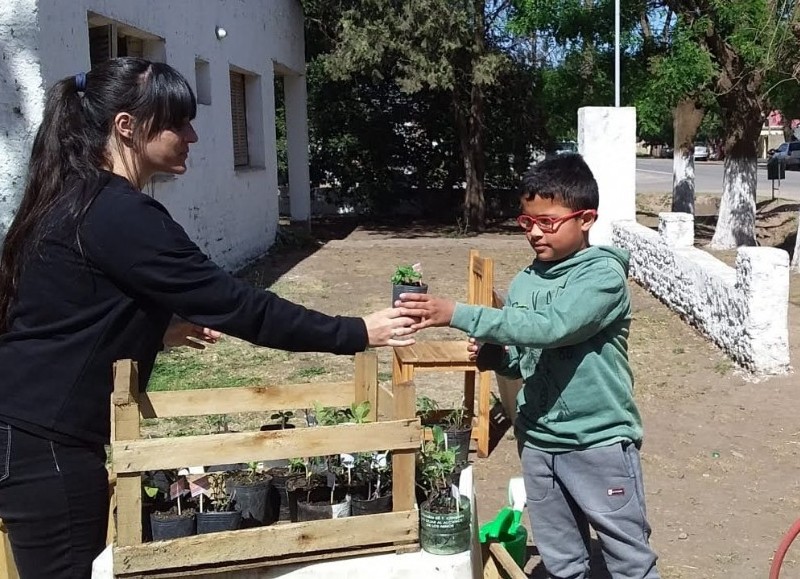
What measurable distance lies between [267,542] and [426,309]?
2.45ft

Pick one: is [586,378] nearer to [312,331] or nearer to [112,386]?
[312,331]

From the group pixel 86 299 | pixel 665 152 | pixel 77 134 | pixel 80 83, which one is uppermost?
pixel 665 152

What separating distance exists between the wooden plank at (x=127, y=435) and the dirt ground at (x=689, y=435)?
7.36ft

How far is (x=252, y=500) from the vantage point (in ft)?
7.92

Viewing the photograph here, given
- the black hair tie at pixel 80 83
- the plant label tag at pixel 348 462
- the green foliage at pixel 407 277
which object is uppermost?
the black hair tie at pixel 80 83

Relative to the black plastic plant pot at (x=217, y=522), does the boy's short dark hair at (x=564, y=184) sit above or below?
above

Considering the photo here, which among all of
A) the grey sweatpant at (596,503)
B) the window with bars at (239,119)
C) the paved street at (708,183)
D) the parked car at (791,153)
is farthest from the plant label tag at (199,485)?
the parked car at (791,153)

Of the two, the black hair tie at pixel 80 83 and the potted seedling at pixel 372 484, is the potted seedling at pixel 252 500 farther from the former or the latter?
the black hair tie at pixel 80 83

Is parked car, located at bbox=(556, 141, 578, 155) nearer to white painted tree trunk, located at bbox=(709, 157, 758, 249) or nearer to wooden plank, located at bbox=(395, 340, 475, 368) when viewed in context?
white painted tree trunk, located at bbox=(709, 157, 758, 249)

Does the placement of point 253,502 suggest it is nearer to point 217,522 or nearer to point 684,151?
point 217,522

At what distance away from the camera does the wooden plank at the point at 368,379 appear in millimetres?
2674

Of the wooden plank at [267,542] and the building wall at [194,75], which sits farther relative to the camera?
the building wall at [194,75]

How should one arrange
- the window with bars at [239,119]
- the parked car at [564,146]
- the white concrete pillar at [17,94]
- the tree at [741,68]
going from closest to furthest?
the white concrete pillar at [17,94], the tree at [741,68], the window with bars at [239,119], the parked car at [564,146]

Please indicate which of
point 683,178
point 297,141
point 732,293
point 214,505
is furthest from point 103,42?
point 683,178
